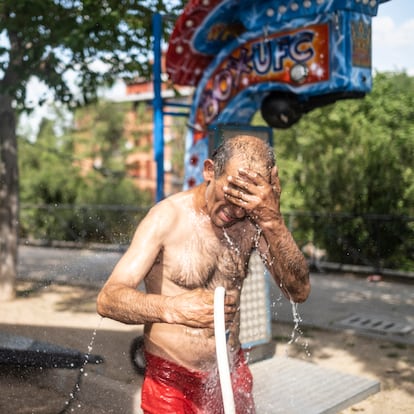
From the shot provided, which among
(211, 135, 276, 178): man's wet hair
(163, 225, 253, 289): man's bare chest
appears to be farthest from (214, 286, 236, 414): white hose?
(163, 225, 253, 289): man's bare chest

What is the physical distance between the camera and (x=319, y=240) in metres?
13.6

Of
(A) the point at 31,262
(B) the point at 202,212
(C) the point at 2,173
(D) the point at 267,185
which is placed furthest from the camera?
(A) the point at 31,262

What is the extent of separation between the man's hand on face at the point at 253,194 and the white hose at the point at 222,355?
40 cm

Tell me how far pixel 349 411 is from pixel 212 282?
3.04 metres

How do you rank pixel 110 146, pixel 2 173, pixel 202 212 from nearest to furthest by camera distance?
pixel 202 212
pixel 2 173
pixel 110 146

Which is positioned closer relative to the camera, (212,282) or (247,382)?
(212,282)

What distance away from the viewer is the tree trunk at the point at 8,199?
9.55 m

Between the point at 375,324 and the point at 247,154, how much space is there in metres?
6.43

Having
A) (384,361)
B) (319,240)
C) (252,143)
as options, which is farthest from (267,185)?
(319,240)

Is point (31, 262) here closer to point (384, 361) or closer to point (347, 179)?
point (347, 179)

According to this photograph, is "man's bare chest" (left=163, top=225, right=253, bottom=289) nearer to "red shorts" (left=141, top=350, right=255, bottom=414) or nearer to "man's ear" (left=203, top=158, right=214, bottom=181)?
"man's ear" (left=203, top=158, right=214, bottom=181)

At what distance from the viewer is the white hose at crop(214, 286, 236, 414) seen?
5.74 feet

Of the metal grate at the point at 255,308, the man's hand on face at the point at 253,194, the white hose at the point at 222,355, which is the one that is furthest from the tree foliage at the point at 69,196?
the white hose at the point at 222,355

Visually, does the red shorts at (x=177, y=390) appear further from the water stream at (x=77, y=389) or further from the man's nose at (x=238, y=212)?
the water stream at (x=77, y=389)
